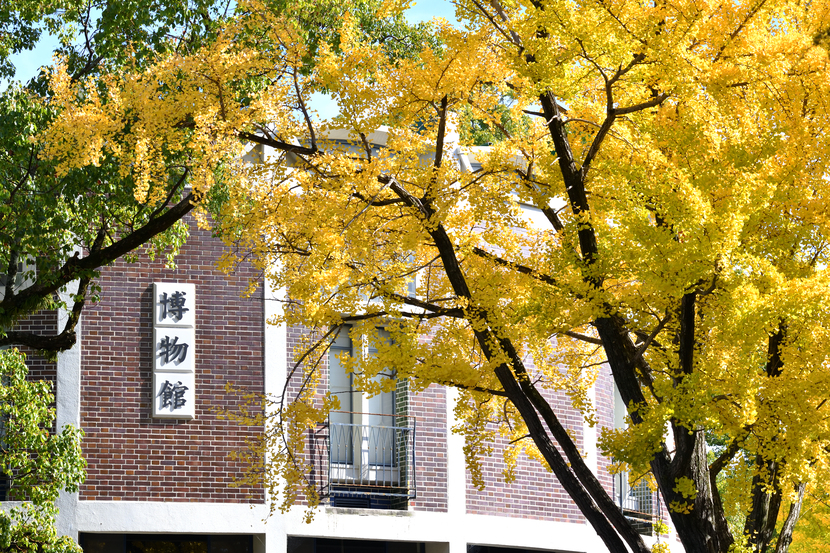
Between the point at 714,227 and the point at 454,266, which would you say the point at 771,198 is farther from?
the point at 454,266

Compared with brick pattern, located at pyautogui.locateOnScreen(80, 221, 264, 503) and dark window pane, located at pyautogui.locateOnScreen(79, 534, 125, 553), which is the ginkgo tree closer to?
brick pattern, located at pyautogui.locateOnScreen(80, 221, 264, 503)

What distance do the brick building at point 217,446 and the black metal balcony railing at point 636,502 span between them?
72.3 inches

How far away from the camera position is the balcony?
535 inches

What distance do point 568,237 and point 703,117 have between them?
1494 mm

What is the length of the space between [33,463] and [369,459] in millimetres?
4852

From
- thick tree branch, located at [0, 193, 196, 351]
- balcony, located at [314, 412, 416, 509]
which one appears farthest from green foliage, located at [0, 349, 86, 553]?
balcony, located at [314, 412, 416, 509]

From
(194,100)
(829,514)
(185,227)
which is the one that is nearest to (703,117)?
(194,100)

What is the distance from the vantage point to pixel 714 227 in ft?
21.4

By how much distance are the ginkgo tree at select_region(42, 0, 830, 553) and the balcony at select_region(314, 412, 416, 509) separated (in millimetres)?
3092

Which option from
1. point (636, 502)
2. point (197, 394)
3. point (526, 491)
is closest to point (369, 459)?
point (526, 491)

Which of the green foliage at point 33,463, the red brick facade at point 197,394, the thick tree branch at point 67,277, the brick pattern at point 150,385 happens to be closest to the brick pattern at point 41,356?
the red brick facade at point 197,394

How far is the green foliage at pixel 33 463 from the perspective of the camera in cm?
1073

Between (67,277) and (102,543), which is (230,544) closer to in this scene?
(102,543)

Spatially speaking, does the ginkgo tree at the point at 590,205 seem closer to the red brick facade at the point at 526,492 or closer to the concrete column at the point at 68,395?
the concrete column at the point at 68,395
